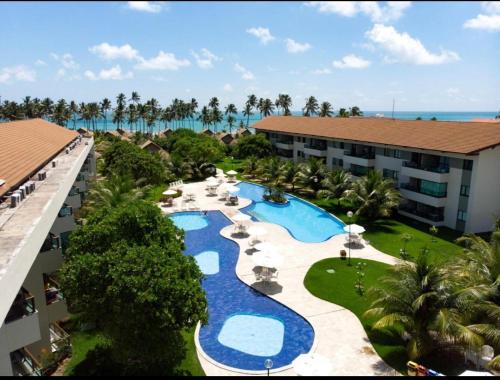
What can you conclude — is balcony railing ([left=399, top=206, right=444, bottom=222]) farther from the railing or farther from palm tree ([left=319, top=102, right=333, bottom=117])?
palm tree ([left=319, top=102, right=333, bottom=117])

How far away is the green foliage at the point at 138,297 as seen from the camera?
12859 millimetres

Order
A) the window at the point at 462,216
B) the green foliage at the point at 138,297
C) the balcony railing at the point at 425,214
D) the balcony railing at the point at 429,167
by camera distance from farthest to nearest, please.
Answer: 1. the balcony railing at the point at 425,214
2. the balcony railing at the point at 429,167
3. the window at the point at 462,216
4. the green foliage at the point at 138,297

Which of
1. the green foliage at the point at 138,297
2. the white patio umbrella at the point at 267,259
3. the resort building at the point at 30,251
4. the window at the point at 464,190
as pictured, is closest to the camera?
the resort building at the point at 30,251

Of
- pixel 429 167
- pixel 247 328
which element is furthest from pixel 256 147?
pixel 247 328

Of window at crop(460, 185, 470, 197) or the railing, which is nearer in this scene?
window at crop(460, 185, 470, 197)

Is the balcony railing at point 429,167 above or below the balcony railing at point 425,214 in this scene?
above

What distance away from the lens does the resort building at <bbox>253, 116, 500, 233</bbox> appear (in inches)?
1251

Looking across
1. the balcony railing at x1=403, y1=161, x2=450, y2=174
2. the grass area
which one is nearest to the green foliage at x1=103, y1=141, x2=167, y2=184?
the grass area

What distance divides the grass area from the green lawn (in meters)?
7.16

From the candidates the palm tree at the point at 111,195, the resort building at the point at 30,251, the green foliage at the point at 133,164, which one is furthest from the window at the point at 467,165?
the green foliage at the point at 133,164

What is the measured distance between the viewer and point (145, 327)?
12891 millimetres

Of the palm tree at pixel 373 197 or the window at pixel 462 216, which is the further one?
the palm tree at pixel 373 197

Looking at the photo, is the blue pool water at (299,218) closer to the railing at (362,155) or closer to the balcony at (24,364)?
the railing at (362,155)

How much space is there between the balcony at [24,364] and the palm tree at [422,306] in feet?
45.3
